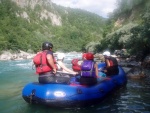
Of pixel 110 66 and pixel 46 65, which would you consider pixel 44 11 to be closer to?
pixel 110 66

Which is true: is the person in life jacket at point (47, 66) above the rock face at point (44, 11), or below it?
below

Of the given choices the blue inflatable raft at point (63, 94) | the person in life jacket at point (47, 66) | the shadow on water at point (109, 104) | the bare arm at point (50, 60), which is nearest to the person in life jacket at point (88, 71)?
the blue inflatable raft at point (63, 94)

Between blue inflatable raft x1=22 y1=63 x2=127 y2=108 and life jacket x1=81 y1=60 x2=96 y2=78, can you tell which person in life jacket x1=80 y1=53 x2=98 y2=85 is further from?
blue inflatable raft x1=22 y1=63 x2=127 y2=108

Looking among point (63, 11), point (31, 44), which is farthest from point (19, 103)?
point (63, 11)

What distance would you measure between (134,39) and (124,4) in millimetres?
30276

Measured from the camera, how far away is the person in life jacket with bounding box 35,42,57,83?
7801 millimetres

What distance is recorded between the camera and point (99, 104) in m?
8.48

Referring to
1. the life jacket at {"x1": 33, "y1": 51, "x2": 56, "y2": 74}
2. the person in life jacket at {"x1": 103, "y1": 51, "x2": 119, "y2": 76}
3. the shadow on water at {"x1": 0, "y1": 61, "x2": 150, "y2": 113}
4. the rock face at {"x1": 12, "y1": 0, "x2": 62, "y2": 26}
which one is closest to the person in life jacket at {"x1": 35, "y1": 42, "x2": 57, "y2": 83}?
the life jacket at {"x1": 33, "y1": 51, "x2": 56, "y2": 74}

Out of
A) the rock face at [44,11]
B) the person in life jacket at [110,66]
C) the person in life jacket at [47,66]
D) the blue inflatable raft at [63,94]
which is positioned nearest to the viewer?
the blue inflatable raft at [63,94]

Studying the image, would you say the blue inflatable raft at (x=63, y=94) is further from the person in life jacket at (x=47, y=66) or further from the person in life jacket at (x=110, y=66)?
the person in life jacket at (x=110, y=66)

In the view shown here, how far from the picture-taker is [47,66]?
26.0 feet

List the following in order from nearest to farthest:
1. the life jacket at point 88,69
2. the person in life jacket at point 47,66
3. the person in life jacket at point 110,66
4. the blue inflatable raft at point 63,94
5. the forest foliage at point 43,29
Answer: the blue inflatable raft at point 63,94 < the person in life jacket at point 47,66 < the life jacket at point 88,69 < the person in life jacket at point 110,66 < the forest foliage at point 43,29

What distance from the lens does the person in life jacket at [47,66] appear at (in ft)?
25.6

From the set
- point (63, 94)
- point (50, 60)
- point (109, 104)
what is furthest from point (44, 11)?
point (63, 94)
